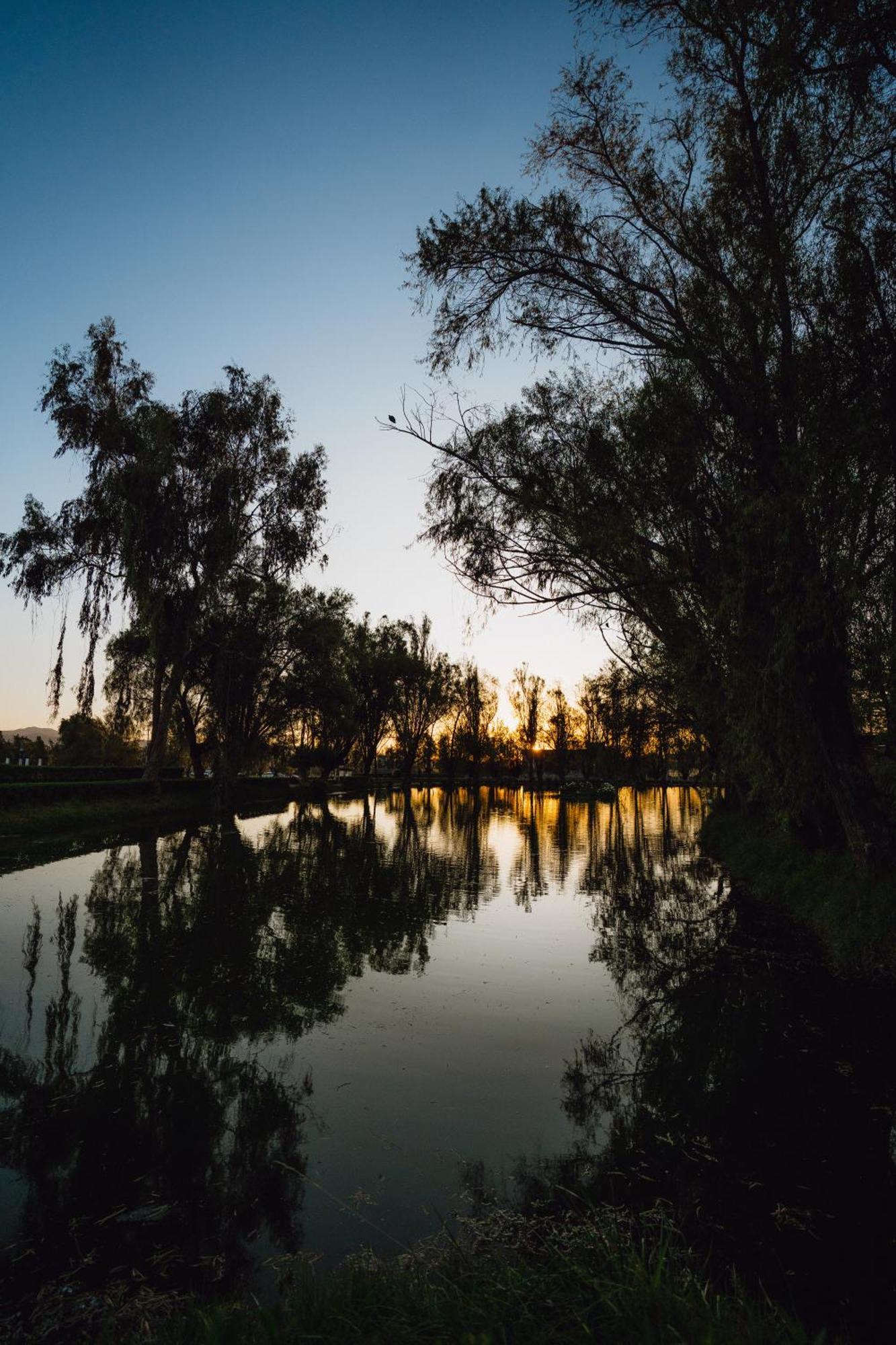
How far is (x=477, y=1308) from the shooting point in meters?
2.67

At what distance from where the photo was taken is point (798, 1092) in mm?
6121

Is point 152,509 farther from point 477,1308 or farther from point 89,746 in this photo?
point 89,746

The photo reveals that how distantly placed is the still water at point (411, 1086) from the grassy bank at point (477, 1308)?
16.3 inches

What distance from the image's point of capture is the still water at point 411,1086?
4059mm

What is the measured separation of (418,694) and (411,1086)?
218ft

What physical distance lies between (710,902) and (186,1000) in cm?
1099

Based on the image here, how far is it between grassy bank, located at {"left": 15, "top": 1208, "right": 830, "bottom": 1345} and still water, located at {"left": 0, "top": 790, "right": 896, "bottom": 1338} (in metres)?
0.41

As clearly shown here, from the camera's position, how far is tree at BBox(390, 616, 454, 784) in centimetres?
6956

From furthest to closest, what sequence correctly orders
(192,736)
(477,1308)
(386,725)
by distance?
(386,725) → (192,736) → (477,1308)

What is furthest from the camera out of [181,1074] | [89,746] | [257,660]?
[89,746]

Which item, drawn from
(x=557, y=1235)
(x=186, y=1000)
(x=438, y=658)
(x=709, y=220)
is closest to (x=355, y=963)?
(x=186, y=1000)

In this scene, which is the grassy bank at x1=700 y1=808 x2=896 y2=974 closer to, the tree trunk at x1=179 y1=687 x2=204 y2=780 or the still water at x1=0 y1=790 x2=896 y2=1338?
the still water at x1=0 y1=790 x2=896 y2=1338

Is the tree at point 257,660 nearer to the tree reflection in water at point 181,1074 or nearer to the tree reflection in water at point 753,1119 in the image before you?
the tree reflection in water at point 181,1074

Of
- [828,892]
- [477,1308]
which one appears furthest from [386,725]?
[477,1308]
